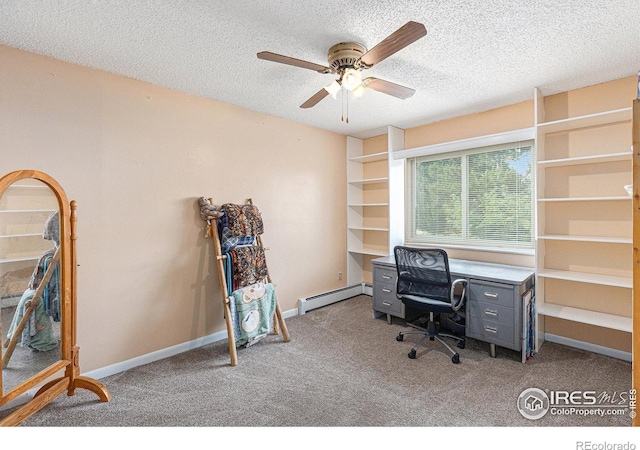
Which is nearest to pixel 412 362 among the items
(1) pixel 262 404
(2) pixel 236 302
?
(1) pixel 262 404

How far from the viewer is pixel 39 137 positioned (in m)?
2.15

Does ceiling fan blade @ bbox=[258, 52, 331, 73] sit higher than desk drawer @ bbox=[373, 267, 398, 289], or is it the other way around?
ceiling fan blade @ bbox=[258, 52, 331, 73]

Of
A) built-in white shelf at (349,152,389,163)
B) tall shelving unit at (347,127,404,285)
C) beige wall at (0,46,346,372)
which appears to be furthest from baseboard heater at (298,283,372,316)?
built-in white shelf at (349,152,389,163)

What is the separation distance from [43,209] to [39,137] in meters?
0.57

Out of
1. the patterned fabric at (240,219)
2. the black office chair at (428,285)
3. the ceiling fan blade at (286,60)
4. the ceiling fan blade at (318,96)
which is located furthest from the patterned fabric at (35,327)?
the black office chair at (428,285)

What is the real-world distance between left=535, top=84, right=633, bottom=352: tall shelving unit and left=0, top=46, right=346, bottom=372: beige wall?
274cm

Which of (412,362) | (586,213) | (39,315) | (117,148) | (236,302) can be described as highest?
(117,148)

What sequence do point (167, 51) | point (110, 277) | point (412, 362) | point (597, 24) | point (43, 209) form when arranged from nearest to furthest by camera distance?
1. point (597, 24)
2. point (43, 209)
3. point (167, 51)
4. point (110, 277)
5. point (412, 362)

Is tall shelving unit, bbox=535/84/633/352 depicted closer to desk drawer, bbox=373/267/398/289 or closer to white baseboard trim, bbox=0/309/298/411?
desk drawer, bbox=373/267/398/289

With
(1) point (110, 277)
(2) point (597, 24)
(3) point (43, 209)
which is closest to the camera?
(2) point (597, 24)

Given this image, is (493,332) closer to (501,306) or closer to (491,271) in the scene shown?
(501,306)

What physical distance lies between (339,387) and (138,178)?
237cm

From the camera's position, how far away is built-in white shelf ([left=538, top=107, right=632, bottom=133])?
2.47 metres

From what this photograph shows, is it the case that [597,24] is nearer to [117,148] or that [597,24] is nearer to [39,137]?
[117,148]
